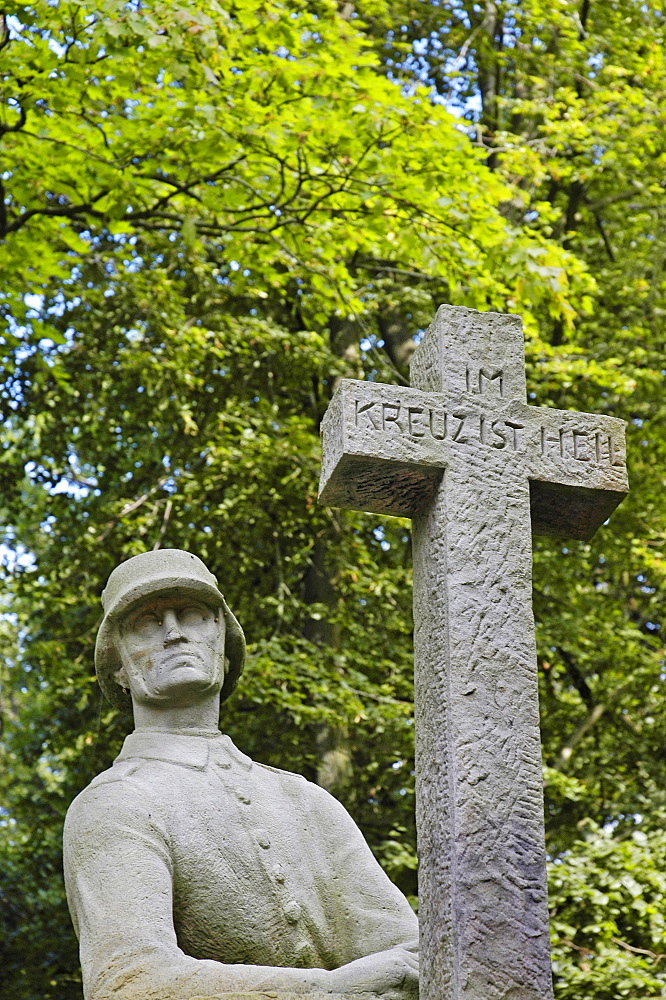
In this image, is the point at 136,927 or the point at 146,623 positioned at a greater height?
the point at 146,623

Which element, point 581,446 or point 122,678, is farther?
point 122,678

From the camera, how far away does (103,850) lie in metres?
4.05

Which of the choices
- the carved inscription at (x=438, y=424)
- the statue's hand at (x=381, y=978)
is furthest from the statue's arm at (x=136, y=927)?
the carved inscription at (x=438, y=424)

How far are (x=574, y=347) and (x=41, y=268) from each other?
4.62 metres

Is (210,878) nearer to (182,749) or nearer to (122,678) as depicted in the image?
(182,749)

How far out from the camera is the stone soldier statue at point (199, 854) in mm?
3842

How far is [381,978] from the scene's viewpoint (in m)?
3.86

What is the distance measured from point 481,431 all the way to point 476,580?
18.0 inches

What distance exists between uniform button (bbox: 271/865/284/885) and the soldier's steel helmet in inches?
26.8

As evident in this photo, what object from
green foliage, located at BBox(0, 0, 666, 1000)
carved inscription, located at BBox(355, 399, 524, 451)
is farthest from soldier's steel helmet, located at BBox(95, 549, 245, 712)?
green foliage, located at BBox(0, 0, 666, 1000)

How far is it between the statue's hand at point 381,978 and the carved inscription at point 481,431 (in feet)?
4.31

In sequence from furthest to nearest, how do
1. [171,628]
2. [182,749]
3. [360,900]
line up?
[171,628] < [182,749] < [360,900]

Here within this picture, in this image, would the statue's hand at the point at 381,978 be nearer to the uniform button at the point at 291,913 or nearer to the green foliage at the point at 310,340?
the uniform button at the point at 291,913

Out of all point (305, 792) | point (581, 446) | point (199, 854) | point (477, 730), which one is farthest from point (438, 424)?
point (199, 854)
